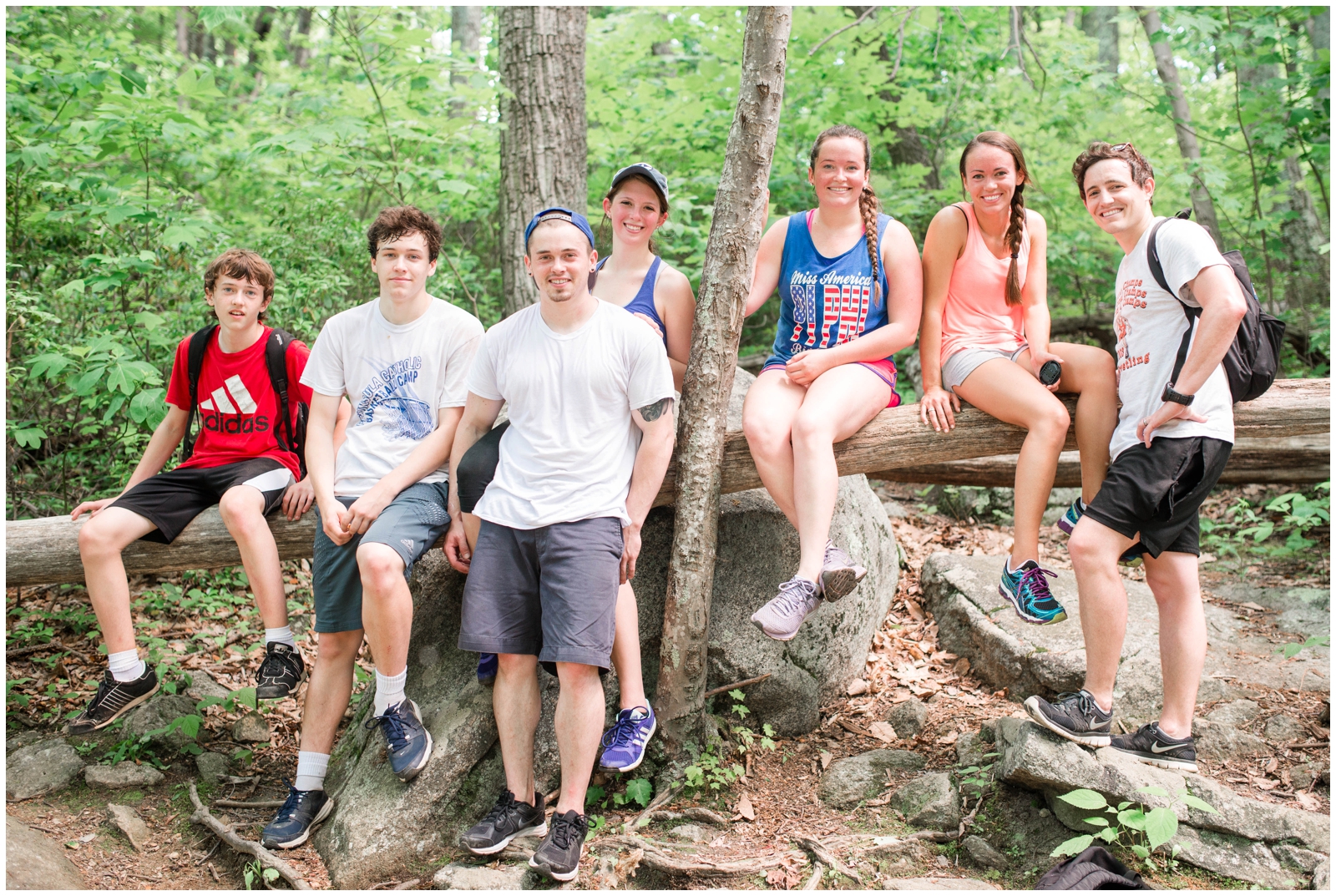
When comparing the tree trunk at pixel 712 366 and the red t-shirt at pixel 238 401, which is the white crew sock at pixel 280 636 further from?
the tree trunk at pixel 712 366

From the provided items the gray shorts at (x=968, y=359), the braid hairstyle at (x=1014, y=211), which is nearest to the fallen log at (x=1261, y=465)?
the gray shorts at (x=968, y=359)

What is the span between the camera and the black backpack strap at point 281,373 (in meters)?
4.26

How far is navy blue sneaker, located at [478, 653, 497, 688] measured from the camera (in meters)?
3.95

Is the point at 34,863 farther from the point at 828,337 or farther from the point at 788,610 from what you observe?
the point at 828,337

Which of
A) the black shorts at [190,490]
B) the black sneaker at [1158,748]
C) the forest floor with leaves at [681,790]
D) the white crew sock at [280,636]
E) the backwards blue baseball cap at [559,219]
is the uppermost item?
the backwards blue baseball cap at [559,219]

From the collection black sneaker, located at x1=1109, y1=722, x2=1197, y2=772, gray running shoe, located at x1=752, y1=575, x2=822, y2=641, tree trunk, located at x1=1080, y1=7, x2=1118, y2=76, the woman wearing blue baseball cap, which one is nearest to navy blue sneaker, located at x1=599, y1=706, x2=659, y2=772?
the woman wearing blue baseball cap

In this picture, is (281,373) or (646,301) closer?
(646,301)

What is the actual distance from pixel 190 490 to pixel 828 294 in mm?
3257

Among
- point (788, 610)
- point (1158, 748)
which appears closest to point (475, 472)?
point (788, 610)

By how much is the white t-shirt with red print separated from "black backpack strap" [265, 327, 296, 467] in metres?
3.85

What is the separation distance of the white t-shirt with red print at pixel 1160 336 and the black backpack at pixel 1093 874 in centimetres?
159

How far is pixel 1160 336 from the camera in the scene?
136 inches

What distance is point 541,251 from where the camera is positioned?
11.4 feet

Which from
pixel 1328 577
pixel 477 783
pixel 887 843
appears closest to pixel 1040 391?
pixel 887 843
